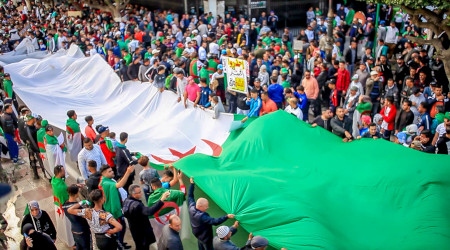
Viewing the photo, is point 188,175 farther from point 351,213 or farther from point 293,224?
point 351,213

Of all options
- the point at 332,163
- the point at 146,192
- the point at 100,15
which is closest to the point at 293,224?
the point at 332,163

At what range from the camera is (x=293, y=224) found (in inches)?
234

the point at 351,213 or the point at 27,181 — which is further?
the point at 27,181

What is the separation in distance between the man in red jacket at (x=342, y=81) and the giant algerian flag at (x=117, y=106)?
123 inches

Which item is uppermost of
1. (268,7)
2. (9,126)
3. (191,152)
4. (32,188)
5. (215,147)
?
(268,7)

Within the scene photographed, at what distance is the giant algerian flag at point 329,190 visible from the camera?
232 inches

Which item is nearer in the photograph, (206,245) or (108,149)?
(206,245)

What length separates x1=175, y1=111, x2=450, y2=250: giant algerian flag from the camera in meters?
5.88

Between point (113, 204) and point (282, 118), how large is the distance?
3.25 m

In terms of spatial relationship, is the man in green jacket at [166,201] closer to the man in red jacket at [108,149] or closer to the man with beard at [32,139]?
the man in red jacket at [108,149]

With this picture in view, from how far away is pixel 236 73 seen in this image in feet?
35.0

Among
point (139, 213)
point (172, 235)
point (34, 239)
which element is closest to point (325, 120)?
point (139, 213)

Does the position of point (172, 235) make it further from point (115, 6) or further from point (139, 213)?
point (115, 6)

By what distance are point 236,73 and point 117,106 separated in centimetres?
301
